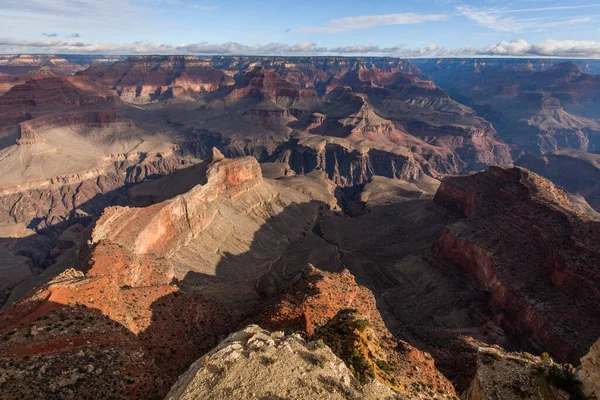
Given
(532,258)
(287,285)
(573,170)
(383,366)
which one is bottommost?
(573,170)

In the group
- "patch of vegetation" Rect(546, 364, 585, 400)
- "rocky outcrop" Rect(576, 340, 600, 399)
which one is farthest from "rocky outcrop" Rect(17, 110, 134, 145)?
"rocky outcrop" Rect(576, 340, 600, 399)

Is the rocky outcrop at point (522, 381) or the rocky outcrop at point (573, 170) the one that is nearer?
the rocky outcrop at point (522, 381)

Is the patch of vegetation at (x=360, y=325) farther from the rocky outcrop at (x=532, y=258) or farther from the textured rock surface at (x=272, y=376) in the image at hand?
the rocky outcrop at (x=532, y=258)

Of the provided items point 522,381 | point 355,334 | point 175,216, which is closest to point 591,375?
point 522,381

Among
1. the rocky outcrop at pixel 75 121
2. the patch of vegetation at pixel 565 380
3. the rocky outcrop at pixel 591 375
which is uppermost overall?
the rocky outcrop at pixel 591 375

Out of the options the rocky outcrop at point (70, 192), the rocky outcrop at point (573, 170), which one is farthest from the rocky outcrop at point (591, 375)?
the rocky outcrop at point (573, 170)

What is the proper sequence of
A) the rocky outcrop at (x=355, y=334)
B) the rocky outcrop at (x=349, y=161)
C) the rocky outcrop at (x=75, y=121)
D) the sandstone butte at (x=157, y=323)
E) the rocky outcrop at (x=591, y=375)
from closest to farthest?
the rocky outcrop at (x=591, y=375), the sandstone butte at (x=157, y=323), the rocky outcrop at (x=355, y=334), the rocky outcrop at (x=75, y=121), the rocky outcrop at (x=349, y=161)

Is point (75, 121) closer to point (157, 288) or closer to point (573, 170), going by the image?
point (157, 288)
